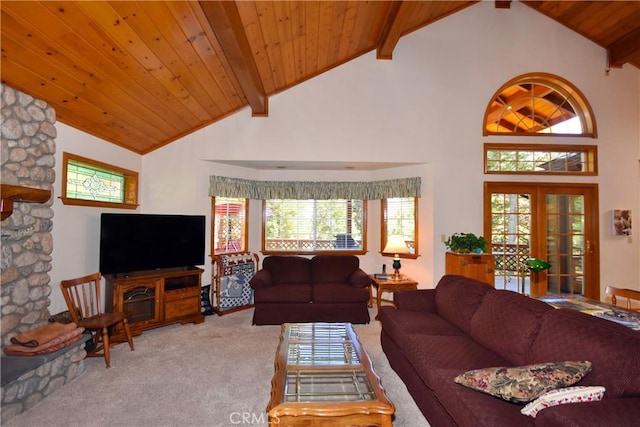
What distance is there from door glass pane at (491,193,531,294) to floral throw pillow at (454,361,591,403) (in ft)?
12.6

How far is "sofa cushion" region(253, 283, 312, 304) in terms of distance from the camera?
13.6 ft

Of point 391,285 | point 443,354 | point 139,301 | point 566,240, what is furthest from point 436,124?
point 139,301

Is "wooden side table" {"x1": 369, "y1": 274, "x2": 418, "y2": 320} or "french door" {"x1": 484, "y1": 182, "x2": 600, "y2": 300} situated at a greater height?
"french door" {"x1": 484, "y1": 182, "x2": 600, "y2": 300}

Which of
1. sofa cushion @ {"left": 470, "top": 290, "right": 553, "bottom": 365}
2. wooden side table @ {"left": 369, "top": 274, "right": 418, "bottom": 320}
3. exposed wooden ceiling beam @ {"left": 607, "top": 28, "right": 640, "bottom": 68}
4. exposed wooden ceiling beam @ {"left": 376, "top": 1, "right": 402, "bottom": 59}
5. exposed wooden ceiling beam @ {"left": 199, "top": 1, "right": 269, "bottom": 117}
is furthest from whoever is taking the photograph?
exposed wooden ceiling beam @ {"left": 607, "top": 28, "right": 640, "bottom": 68}

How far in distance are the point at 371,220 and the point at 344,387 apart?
392 centimetres

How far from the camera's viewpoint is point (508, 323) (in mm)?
2150

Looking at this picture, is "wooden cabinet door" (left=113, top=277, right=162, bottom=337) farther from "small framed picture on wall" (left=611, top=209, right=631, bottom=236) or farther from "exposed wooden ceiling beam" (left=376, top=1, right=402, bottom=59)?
"small framed picture on wall" (left=611, top=209, right=631, bottom=236)

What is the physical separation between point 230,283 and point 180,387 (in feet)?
7.45

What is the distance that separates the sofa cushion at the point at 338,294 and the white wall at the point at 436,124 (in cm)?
129

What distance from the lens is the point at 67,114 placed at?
10.1 ft

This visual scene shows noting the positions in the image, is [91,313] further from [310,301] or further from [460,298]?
[460,298]

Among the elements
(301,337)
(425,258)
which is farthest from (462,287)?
(425,258)

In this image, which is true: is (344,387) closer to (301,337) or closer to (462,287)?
(301,337)

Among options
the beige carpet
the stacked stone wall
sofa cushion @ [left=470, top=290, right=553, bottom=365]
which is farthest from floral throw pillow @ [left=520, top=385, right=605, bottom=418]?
the stacked stone wall
